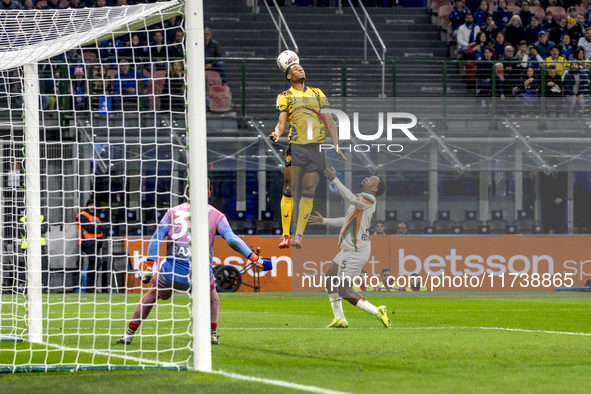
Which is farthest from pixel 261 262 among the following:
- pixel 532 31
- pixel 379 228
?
pixel 532 31

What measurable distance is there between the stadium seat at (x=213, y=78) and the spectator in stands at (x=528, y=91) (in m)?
6.75

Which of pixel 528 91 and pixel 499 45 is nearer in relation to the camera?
pixel 528 91

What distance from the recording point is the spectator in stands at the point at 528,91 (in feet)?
76.4

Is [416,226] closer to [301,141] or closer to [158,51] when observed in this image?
[301,141]

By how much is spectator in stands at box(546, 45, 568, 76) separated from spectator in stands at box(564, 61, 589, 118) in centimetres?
15

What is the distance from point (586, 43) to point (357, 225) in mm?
15790

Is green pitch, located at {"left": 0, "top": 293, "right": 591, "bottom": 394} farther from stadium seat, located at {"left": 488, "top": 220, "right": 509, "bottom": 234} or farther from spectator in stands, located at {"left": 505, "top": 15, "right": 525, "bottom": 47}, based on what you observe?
spectator in stands, located at {"left": 505, "top": 15, "right": 525, "bottom": 47}

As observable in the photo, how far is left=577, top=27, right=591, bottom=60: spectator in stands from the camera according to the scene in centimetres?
2655

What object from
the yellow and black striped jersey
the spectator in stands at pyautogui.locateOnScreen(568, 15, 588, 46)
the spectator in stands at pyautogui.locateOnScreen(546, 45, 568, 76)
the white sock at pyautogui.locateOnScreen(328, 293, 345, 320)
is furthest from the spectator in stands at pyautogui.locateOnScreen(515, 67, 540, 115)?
the white sock at pyautogui.locateOnScreen(328, 293, 345, 320)

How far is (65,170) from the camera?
61.2 ft

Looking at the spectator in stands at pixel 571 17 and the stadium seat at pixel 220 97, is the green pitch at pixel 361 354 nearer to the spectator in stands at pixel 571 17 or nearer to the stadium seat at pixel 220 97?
the stadium seat at pixel 220 97

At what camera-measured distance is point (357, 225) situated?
1312 cm

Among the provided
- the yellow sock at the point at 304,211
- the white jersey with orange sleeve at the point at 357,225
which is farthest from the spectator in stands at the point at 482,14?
the white jersey with orange sleeve at the point at 357,225

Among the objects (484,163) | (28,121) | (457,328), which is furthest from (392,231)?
A: (28,121)
